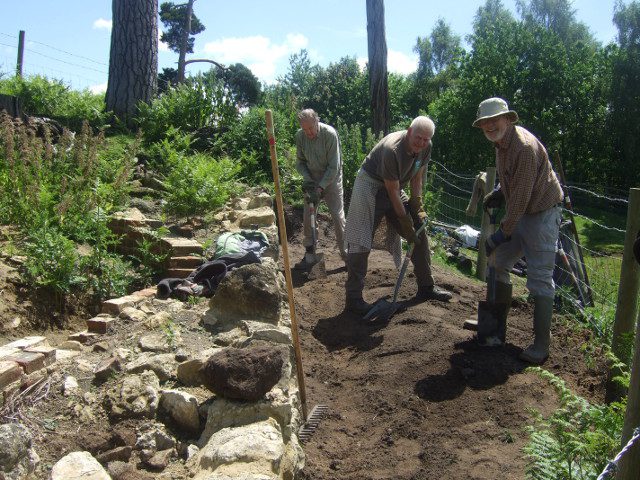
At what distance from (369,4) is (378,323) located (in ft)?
30.5

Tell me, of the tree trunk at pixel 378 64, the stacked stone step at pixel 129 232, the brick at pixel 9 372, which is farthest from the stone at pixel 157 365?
the tree trunk at pixel 378 64

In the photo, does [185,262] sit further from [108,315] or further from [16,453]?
[16,453]

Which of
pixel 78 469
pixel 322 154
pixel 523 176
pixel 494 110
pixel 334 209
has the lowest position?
pixel 78 469

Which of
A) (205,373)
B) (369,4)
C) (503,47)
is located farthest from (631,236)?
(503,47)

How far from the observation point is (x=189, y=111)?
10.6 m

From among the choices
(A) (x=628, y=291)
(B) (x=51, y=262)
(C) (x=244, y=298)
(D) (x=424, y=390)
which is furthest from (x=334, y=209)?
(A) (x=628, y=291)

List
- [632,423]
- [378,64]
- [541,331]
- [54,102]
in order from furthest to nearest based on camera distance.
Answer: [378,64] → [54,102] → [541,331] → [632,423]

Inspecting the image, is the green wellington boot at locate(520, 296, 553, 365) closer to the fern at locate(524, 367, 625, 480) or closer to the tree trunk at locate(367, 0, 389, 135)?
the fern at locate(524, 367, 625, 480)

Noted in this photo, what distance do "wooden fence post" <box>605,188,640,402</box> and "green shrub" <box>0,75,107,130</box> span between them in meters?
8.07

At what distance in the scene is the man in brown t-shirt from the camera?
5641 millimetres

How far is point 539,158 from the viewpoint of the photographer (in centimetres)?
466

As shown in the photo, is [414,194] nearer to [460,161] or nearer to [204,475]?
[204,475]

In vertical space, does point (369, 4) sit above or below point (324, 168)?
above

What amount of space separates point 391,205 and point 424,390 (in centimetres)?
218
